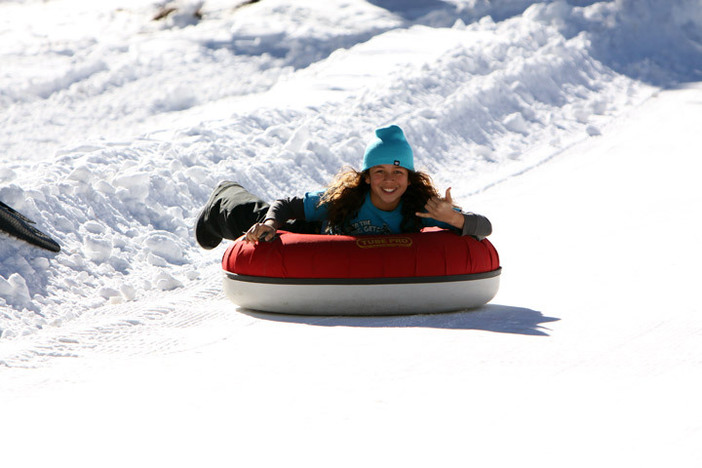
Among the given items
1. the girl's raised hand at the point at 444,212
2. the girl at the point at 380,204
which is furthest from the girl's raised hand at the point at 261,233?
the girl's raised hand at the point at 444,212

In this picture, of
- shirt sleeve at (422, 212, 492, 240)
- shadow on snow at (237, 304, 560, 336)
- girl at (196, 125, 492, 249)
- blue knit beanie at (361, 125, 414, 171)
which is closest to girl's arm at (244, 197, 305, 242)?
girl at (196, 125, 492, 249)

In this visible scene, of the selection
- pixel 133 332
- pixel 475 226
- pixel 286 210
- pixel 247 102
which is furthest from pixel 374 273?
pixel 247 102

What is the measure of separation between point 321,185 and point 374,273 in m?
4.22

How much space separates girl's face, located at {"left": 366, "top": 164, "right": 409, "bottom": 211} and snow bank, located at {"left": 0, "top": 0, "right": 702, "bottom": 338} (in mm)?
1595

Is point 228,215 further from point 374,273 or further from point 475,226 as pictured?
point 475,226

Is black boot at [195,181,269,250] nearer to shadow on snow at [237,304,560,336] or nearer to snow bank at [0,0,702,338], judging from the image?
snow bank at [0,0,702,338]

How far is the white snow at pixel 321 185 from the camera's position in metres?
2.95

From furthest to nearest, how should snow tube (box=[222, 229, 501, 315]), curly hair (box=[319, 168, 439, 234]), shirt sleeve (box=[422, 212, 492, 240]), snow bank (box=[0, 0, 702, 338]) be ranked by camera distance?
snow bank (box=[0, 0, 702, 338])
curly hair (box=[319, 168, 439, 234])
shirt sleeve (box=[422, 212, 492, 240])
snow tube (box=[222, 229, 501, 315])

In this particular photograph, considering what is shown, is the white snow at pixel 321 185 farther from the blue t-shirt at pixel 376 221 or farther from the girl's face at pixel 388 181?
the girl's face at pixel 388 181

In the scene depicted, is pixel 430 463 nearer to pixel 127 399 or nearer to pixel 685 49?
pixel 127 399

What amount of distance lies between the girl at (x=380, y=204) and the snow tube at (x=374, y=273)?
111 mm

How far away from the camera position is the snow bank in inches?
248

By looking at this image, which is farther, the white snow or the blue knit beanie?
the blue knit beanie

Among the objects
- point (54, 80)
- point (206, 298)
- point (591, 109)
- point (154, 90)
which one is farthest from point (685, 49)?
point (206, 298)
